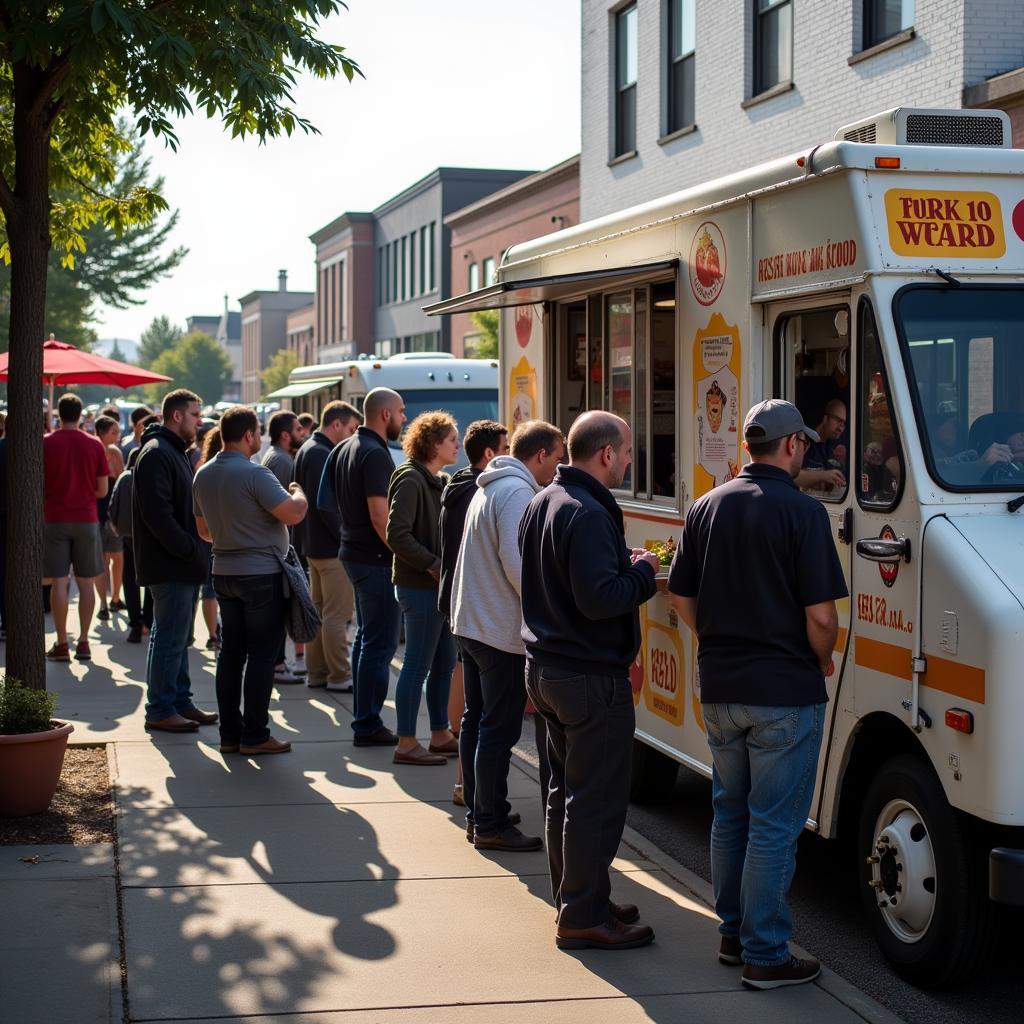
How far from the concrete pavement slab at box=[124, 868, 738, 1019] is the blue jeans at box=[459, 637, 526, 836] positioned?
0.49 m

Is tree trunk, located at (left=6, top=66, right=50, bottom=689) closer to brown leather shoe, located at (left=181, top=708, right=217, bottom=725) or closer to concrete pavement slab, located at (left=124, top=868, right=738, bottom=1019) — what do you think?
brown leather shoe, located at (left=181, top=708, right=217, bottom=725)

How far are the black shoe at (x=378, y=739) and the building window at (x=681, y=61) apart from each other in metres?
13.5

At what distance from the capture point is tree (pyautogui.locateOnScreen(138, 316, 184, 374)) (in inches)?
6009

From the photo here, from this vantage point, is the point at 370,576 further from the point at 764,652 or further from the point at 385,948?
the point at 764,652

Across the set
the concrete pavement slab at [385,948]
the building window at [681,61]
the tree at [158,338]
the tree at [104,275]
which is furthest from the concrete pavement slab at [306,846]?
the tree at [158,338]

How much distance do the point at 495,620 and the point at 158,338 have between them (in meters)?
152

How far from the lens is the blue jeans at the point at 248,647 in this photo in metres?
8.55

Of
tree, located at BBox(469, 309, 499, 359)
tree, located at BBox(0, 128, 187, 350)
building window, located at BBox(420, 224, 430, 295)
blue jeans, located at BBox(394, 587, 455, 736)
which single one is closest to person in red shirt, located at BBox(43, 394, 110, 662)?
blue jeans, located at BBox(394, 587, 455, 736)

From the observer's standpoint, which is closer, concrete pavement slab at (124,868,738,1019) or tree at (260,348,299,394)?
concrete pavement slab at (124,868,738,1019)

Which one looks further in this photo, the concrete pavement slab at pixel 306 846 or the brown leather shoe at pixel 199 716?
the brown leather shoe at pixel 199 716

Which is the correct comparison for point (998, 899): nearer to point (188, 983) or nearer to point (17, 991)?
point (188, 983)

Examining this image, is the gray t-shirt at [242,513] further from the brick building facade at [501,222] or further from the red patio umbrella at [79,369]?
the brick building facade at [501,222]

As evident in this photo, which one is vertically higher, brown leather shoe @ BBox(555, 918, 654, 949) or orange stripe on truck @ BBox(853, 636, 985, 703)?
orange stripe on truck @ BBox(853, 636, 985, 703)

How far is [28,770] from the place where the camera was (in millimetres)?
7039
